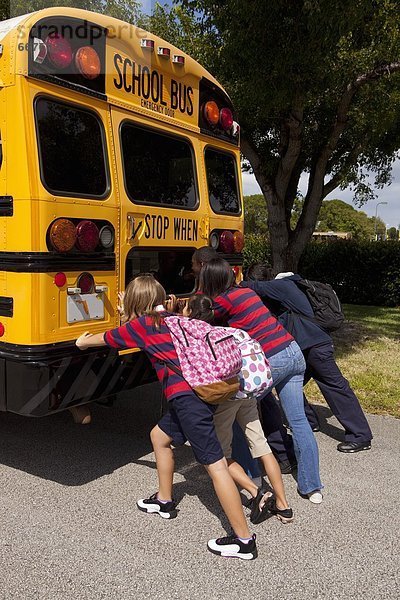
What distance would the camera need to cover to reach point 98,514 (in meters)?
3.34

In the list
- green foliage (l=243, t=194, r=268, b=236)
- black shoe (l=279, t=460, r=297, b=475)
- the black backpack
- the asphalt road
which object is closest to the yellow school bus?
the asphalt road

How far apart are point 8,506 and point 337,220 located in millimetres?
92968

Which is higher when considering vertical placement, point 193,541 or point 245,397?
point 245,397

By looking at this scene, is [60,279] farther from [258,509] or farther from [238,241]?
[238,241]

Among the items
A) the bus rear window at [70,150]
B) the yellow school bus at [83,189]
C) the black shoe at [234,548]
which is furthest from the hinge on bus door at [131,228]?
the black shoe at [234,548]

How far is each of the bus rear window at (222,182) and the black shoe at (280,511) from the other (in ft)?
8.06

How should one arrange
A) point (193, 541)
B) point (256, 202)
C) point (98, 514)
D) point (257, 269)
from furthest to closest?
point (256, 202) → point (257, 269) → point (98, 514) → point (193, 541)

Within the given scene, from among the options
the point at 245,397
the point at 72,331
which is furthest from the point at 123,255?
the point at 245,397

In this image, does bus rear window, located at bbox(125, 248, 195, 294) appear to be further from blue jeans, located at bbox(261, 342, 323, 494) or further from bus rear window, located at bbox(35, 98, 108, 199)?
blue jeans, located at bbox(261, 342, 323, 494)

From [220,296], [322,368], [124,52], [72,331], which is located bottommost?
[322,368]

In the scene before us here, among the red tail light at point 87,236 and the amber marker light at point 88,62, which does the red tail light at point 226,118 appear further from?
the red tail light at point 87,236

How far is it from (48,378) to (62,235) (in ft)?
2.70

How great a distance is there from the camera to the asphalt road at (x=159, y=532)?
8.79 feet

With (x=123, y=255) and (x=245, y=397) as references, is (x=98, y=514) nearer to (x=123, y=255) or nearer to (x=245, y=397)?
(x=245, y=397)
